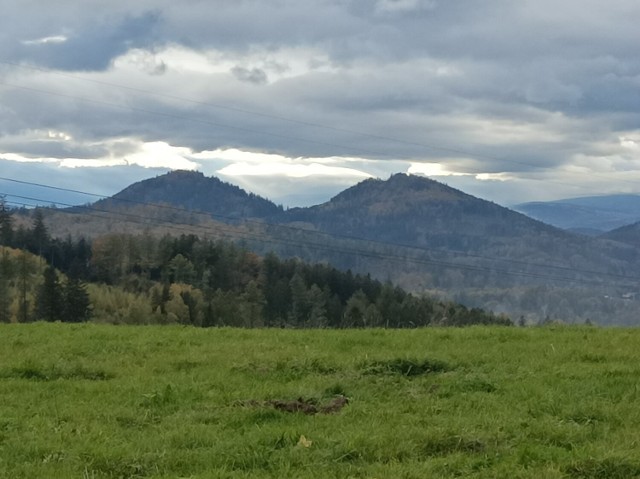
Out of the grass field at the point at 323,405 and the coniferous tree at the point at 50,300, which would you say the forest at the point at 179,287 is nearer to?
the coniferous tree at the point at 50,300

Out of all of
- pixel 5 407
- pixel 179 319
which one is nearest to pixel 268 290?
pixel 179 319

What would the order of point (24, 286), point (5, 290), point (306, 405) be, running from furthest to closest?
1. point (5, 290)
2. point (24, 286)
3. point (306, 405)

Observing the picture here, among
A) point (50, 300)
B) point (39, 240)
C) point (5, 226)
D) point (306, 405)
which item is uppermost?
point (306, 405)

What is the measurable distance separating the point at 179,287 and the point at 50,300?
2844 cm

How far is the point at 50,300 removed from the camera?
268 feet

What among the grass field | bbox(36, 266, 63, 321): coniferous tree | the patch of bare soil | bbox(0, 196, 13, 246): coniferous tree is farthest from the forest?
the patch of bare soil

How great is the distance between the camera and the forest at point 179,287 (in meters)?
91.4

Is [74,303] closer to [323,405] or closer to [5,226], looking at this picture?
[5,226]

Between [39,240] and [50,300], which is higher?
[39,240]

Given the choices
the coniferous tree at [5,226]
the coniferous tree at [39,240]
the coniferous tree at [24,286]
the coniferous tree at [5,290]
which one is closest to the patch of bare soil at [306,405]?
the coniferous tree at [24,286]

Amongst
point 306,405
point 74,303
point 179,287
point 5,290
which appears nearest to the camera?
point 306,405

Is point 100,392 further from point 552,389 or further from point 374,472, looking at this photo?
point 552,389

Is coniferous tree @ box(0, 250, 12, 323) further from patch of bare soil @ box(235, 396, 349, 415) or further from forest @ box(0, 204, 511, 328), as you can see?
patch of bare soil @ box(235, 396, 349, 415)

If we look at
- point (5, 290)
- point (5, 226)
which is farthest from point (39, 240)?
point (5, 290)
